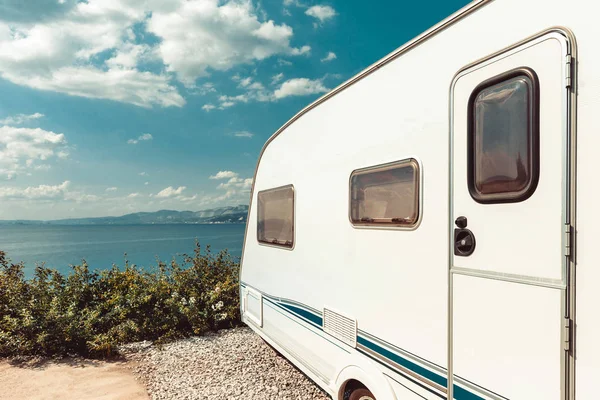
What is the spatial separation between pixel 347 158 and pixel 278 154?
1.57 m

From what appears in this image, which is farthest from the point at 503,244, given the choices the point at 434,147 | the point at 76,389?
the point at 76,389

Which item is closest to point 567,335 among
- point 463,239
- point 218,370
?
point 463,239

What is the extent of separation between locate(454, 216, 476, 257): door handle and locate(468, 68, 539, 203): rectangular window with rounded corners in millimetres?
163

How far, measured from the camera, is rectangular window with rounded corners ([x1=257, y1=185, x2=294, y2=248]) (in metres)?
4.25

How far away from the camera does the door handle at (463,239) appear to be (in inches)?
83.5

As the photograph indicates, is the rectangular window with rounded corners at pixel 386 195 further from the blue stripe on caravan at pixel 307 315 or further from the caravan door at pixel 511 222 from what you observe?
the blue stripe on caravan at pixel 307 315

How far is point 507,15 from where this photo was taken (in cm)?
203

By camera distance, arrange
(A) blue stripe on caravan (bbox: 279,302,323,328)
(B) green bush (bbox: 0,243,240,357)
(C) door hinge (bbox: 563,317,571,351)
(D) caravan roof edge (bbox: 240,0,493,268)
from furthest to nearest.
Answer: (B) green bush (bbox: 0,243,240,357)
(A) blue stripe on caravan (bbox: 279,302,323,328)
(D) caravan roof edge (bbox: 240,0,493,268)
(C) door hinge (bbox: 563,317,571,351)

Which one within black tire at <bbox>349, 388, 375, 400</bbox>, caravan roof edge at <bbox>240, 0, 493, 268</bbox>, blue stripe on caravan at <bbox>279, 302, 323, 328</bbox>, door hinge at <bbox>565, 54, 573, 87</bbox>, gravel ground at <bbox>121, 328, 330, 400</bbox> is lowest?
gravel ground at <bbox>121, 328, 330, 400</bbox>

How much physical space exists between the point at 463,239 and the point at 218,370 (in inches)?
172

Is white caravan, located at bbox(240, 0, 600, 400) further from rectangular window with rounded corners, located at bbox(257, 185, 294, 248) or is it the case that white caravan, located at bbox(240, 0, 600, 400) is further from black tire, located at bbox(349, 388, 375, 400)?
rectangular window with rounded corners, located at bbox(257, 185, 294, 248)

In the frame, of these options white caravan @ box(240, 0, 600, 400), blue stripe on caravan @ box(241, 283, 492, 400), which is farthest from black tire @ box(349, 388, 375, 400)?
blue stripe on caravan @ box(241, 283, 492, 400)

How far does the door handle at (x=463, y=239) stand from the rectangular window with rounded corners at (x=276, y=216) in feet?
7.07

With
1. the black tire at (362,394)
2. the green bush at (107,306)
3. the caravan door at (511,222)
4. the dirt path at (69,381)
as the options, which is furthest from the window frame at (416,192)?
the green bush at (107,306)
